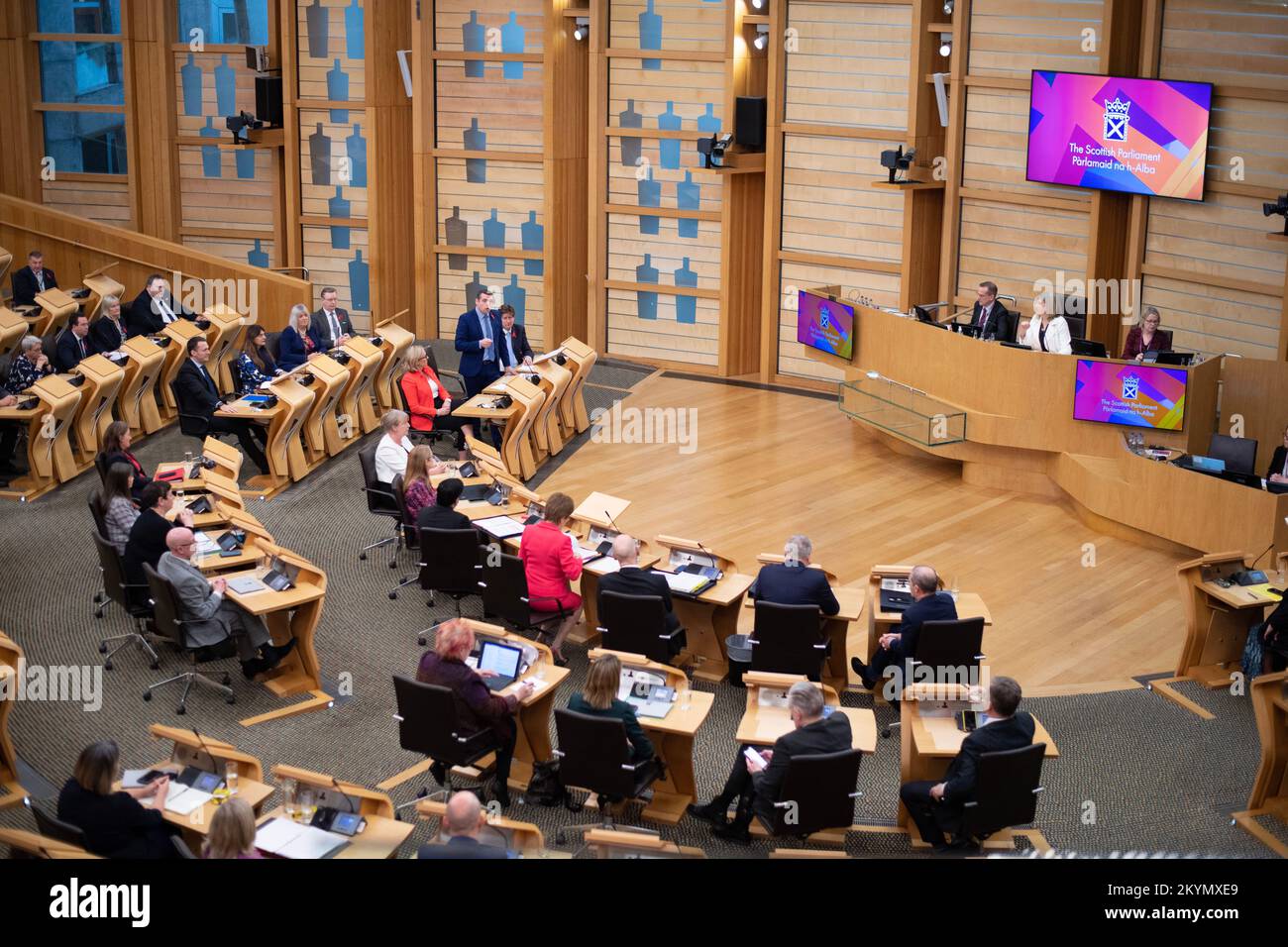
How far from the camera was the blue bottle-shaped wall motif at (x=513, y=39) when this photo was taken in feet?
56.6

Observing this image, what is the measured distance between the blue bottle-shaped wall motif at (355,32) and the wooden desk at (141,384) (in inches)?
203

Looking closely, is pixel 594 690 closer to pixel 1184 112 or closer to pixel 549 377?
pixel 549 377

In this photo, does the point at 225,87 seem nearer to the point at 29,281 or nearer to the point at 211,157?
the point at 211,157

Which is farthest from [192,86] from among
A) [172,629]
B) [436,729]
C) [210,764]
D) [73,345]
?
[210,764]

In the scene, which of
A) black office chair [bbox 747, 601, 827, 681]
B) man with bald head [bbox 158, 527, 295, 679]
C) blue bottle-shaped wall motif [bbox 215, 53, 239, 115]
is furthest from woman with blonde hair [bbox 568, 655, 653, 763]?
blue bottle-shaped wall motif [bbox 215, 53, 239, 115]

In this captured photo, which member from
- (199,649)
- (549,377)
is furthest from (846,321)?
(199,649)

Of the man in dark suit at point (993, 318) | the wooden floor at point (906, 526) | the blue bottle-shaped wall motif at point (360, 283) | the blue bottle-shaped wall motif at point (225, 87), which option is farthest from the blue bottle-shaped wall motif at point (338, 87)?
the man in dark suit at point (993, 318)

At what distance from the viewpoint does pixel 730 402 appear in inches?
645

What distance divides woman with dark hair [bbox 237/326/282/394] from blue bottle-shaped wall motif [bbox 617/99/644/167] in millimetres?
5114

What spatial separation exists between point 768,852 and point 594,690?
1246 millimetres

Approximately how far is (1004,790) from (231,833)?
3.62 m

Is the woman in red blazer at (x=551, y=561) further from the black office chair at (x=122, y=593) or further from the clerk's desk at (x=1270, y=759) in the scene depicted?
the clerk's desk at (x=1270, y=759)

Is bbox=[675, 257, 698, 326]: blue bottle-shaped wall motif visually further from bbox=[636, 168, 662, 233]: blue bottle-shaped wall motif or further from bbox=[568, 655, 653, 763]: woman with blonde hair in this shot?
bbox=[568, 655, 653, 763]: woman with blonde hair

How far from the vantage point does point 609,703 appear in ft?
23.5
